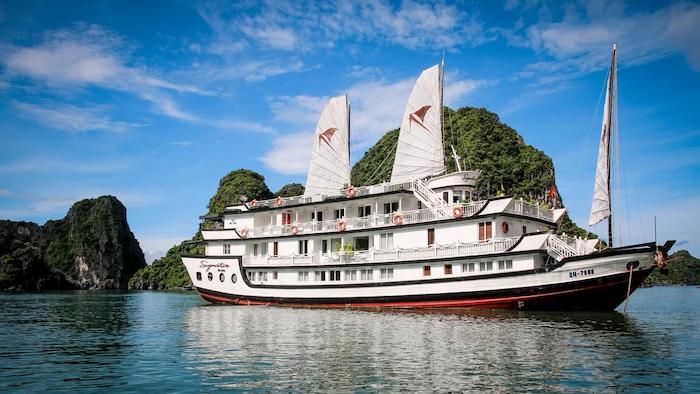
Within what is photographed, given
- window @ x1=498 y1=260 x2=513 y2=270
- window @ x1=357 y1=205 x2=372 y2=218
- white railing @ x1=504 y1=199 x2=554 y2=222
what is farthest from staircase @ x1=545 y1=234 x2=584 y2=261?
window @ x1=357 y1=205 x2=372 y2=218

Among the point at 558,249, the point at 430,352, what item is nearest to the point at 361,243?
the point at 558,249

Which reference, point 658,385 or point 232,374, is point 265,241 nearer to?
point 232,374

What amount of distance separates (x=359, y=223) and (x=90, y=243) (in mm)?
103068

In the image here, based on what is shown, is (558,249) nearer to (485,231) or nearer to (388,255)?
(485,231)

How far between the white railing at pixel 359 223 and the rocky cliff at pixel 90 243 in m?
80.6

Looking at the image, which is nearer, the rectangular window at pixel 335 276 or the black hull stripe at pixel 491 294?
the black hull stripe at pixel 491 294

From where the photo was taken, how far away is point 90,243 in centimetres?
11662

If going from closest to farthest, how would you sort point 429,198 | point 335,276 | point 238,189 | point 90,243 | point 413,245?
1. point 413,245
2. point 429,198
3. point 335,276
4. point 238,189
5. point 90,243

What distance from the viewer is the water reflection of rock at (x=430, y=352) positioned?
37.5 feet

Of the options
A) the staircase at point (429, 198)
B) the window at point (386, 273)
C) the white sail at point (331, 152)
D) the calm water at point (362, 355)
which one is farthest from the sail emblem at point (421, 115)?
the calm water at point (362, 355)

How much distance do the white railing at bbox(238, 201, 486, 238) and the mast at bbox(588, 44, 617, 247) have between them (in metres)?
5.30

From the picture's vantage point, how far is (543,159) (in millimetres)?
93062

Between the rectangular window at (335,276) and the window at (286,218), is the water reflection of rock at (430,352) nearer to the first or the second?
the rectangular window at (335,276)

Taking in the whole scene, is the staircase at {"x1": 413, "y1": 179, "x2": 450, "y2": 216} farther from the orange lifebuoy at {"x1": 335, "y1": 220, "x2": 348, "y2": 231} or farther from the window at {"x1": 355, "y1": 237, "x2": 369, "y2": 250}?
the window at {"x1": 355, "y1": 237, "x2": 369, "y2": 250}
